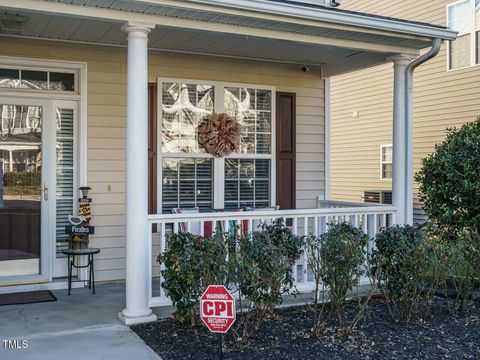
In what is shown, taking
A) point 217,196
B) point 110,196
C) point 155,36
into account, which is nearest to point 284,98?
point 217,196

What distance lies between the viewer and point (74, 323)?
14.8ft

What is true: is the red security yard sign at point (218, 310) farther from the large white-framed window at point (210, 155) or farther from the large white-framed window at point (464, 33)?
the large white-framed window at point (464, 33)

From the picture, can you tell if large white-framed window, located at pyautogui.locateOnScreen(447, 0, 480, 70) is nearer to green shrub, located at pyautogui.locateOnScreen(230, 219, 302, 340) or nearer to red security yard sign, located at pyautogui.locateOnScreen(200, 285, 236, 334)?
green shrub, located at pyautogui.locateOnScreen(230, 219, 302, 340)

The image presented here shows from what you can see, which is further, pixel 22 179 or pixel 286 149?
pixel 286 149

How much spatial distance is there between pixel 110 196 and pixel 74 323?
6.13ft

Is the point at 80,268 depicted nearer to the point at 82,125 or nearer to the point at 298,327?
the point at 82,125

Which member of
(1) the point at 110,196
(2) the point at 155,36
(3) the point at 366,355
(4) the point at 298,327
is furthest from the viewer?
(1) the point at 110,196

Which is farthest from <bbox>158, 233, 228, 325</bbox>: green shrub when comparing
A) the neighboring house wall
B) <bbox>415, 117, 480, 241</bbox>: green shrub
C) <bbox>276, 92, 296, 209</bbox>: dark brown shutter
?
the neighboring house wall

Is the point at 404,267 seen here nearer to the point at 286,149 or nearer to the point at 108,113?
the point at 286,149

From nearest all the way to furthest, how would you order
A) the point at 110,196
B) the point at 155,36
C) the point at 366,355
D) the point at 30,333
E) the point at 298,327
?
the point at 366,355 < the point at 30,333 < the point at 298,327 < the point at 155,36 < the point at 110,196

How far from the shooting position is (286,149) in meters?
7.03

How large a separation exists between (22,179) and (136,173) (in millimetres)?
1843

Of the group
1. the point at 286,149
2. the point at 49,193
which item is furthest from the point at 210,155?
the point at 49,193

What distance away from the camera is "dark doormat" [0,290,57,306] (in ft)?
17.0
